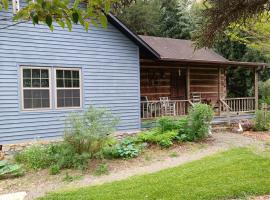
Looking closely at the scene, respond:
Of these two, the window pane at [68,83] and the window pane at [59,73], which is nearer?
the window pane at [59,73]

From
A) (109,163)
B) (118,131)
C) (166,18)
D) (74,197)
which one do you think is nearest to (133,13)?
(166,18)

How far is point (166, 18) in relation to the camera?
28844 mm

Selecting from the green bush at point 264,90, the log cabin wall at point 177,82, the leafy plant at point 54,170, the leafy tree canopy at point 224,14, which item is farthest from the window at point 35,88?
the green bush at point 264,90

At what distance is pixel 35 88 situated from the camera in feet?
32.8

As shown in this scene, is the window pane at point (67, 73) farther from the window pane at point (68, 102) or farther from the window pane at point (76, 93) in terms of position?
the window pane at point (68, 102)

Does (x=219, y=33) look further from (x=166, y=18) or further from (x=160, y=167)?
(x=166, y=18)

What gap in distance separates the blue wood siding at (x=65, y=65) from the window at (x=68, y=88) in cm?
21

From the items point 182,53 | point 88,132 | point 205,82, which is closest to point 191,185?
point 88,132

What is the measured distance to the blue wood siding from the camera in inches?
372

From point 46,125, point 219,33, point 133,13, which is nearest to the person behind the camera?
point 219,33

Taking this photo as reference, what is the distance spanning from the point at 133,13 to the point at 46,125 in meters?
19.8

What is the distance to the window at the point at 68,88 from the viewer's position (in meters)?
10.6

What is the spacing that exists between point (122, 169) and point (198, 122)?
13.0 feet

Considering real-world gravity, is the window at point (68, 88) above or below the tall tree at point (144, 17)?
below
